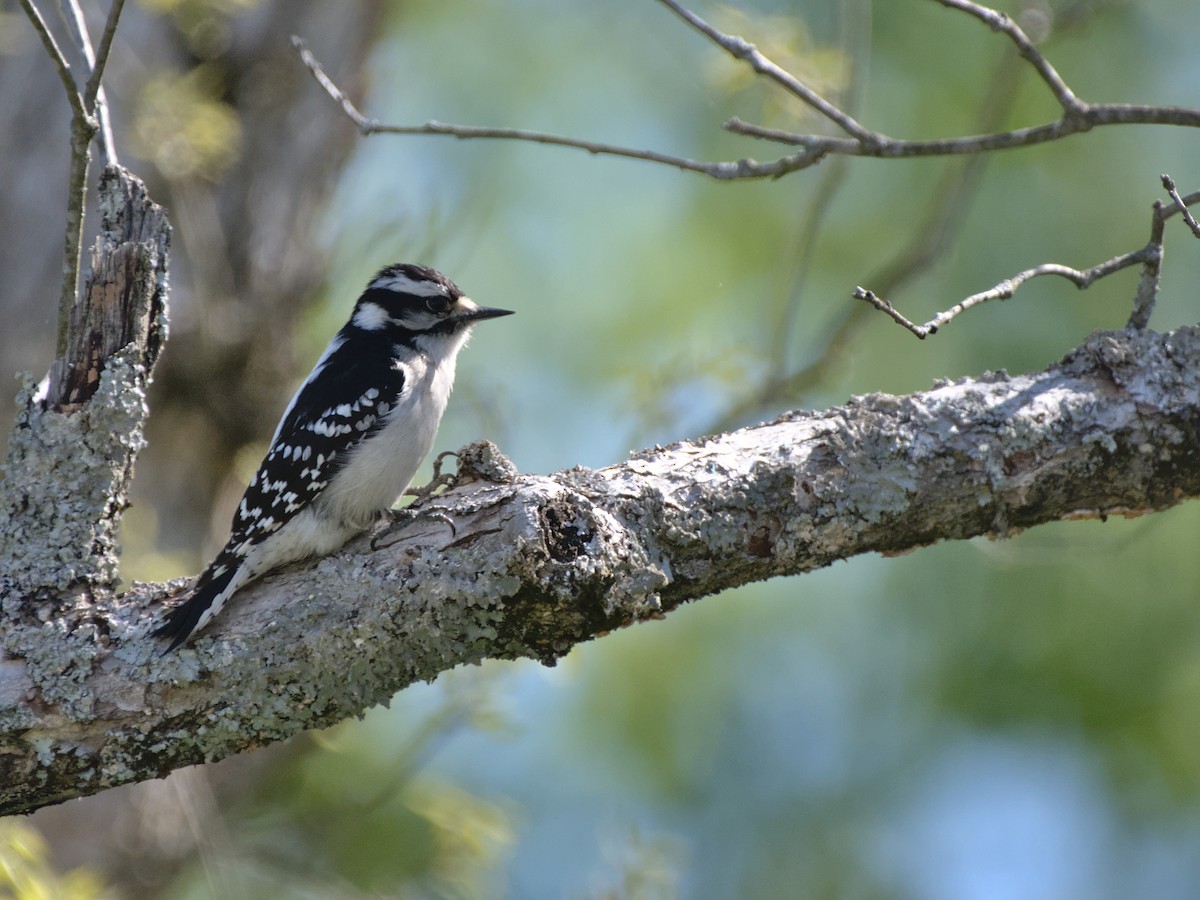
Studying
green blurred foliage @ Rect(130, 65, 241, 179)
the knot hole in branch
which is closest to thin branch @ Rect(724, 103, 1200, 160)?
the knot hole in branch

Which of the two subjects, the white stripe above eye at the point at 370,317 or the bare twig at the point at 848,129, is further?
the white stripe above eye at the point at 370,317

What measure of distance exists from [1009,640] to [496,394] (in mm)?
4983

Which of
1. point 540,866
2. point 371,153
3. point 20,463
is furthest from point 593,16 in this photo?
point 20,463

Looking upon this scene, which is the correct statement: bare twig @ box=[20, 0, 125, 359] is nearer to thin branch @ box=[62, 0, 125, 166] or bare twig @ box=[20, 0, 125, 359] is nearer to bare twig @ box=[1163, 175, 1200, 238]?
thin branch @ box=[62, 0, 125, 166]

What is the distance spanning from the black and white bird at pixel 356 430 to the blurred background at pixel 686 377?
743 mm

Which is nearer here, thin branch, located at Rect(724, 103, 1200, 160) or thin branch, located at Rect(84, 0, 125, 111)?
thin branch, located at Rect(84, 0, 125, 111)

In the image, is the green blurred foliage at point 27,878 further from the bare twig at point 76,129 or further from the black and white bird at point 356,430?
the bare twig at point 76,129

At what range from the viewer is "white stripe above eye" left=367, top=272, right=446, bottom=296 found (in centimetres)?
526

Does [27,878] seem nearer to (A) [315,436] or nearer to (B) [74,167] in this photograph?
(A) [315,436]

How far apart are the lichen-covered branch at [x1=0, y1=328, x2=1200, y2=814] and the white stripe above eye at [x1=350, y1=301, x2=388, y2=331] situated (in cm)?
203

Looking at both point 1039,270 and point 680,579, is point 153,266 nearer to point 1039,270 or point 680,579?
point 680,579

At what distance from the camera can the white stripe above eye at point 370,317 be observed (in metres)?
5.33

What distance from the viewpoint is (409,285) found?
5.30 metres

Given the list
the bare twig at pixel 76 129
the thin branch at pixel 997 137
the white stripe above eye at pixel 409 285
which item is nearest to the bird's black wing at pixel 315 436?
the white stripe above eye at pixel 409 285
